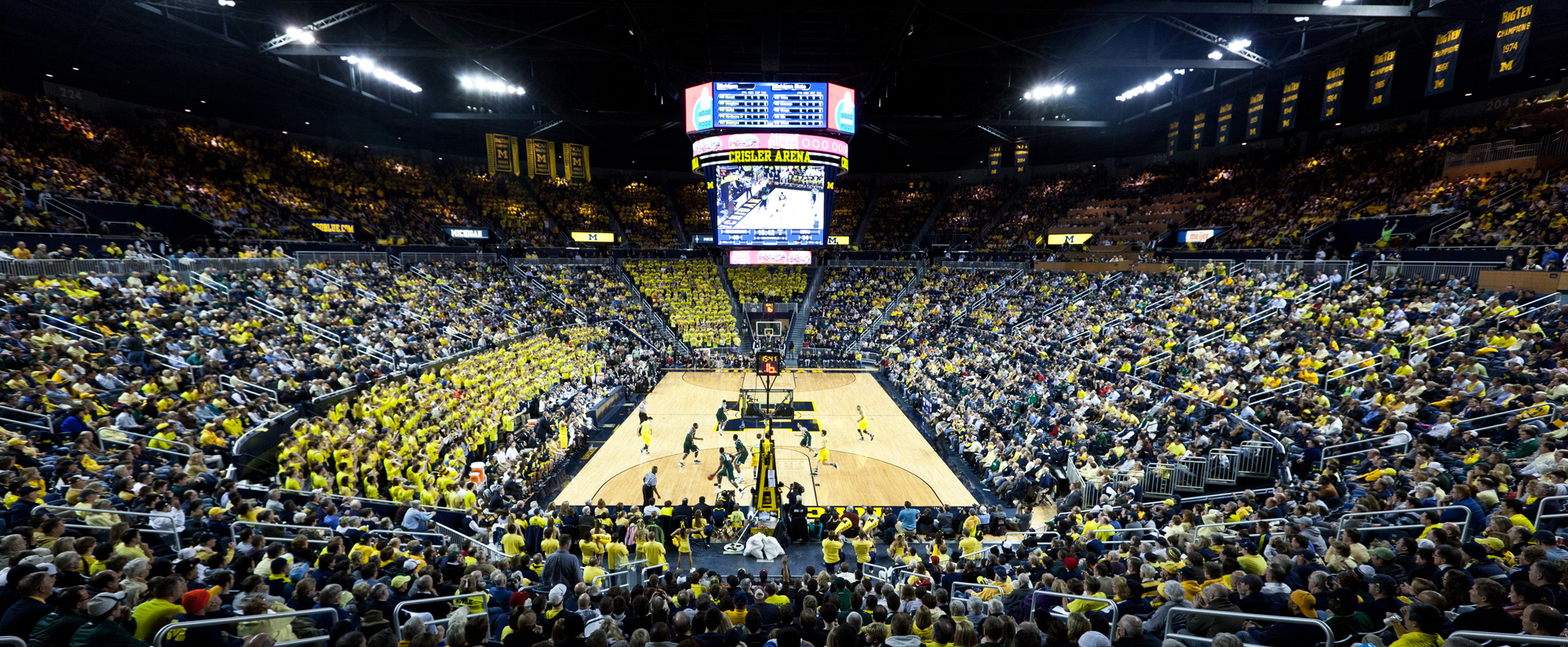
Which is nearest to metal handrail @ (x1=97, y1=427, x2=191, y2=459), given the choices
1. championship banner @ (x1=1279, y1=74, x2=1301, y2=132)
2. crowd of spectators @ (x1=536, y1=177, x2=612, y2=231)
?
championship banner @ (x1=1279, y1=74, x2=1301, y2=132)

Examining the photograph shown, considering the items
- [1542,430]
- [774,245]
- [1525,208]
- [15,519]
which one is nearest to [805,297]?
[774,245]

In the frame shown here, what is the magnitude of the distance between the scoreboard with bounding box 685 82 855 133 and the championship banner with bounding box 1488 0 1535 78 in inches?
681

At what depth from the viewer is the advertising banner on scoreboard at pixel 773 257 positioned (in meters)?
28.9

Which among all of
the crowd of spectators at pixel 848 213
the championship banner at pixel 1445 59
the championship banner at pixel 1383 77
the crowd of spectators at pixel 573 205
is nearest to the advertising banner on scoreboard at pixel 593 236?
the crowd of spectators at pixel 573 205

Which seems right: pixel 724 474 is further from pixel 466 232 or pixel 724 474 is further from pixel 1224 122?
pixel 466 232

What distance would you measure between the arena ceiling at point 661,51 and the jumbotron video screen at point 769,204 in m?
3.84

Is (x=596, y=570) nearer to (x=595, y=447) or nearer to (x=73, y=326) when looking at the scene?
(x=595, y=447)

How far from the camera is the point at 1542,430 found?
28.6 feet

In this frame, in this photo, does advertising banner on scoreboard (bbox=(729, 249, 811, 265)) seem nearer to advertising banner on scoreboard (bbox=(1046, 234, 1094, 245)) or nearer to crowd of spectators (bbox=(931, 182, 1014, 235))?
advertising banner on scoreboard (bbox=(1046, 234, 1094, 245))

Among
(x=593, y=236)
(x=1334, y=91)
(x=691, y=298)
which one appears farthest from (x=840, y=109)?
(x=593, y=236)

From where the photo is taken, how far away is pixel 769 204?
2633cm

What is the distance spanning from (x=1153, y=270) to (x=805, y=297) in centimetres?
2006

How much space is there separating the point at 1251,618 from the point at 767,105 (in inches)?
845

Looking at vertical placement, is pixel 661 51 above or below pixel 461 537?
above
